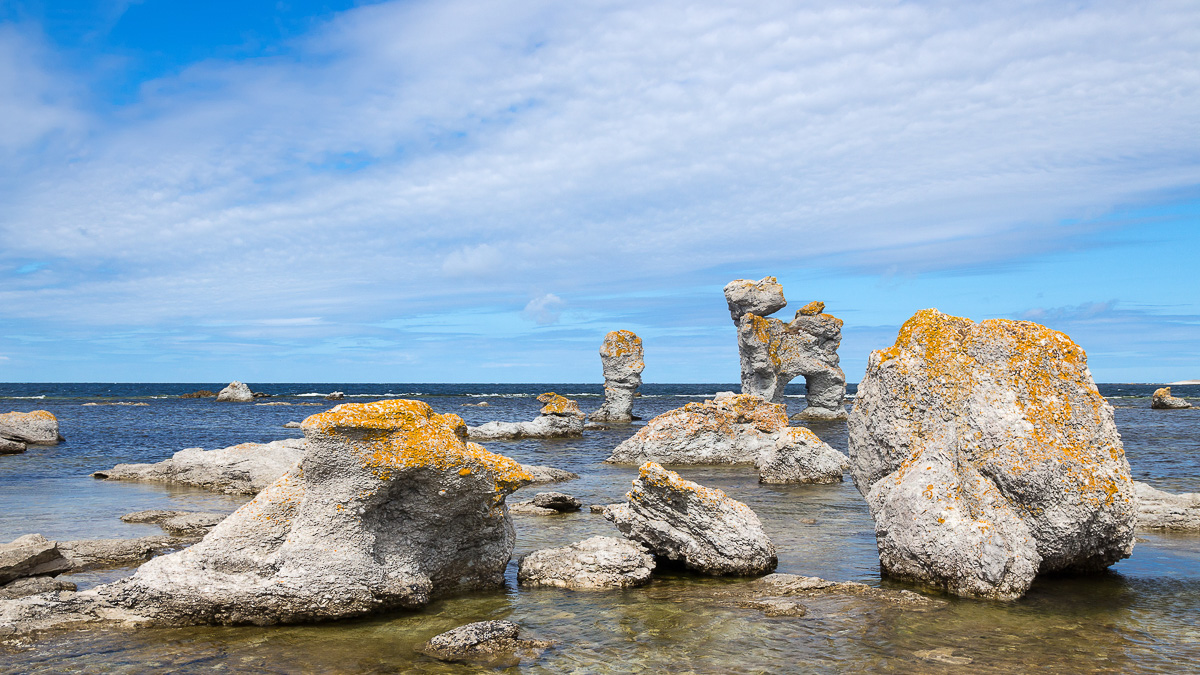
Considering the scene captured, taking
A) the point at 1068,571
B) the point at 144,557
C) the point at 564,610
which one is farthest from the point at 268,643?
the point at 1068,571

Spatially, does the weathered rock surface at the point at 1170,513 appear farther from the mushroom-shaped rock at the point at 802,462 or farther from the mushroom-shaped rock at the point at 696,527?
the mushroom-shaped rock at the point at 696,527

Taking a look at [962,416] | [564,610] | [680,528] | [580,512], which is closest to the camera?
[564,610]

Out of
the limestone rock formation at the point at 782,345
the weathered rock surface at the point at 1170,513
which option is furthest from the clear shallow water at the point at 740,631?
the limestone rock formation at the point at 782,345

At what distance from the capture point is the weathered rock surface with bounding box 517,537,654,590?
10.4 metres

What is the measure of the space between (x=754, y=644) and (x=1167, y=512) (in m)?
11.3

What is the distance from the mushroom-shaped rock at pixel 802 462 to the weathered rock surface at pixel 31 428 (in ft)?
103

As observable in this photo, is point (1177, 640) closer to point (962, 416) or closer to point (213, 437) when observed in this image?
point (962, 416)

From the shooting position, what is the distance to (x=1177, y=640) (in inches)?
311

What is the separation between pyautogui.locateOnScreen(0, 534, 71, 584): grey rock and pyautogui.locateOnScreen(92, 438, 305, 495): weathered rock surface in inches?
360

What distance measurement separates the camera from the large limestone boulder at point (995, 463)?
9.79 meters

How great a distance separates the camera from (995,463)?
10.2m

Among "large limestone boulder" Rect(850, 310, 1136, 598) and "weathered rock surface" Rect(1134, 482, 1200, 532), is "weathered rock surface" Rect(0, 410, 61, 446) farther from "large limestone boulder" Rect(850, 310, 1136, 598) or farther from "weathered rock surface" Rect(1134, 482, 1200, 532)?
"weathered rock surface" Rect(1134, 482, 1200, 532)

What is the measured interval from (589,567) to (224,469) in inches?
564

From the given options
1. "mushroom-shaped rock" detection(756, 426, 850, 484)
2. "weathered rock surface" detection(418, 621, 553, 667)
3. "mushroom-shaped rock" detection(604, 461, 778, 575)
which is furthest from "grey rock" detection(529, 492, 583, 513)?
"weathered rock surface" detection(418, 621, 553, 667)
